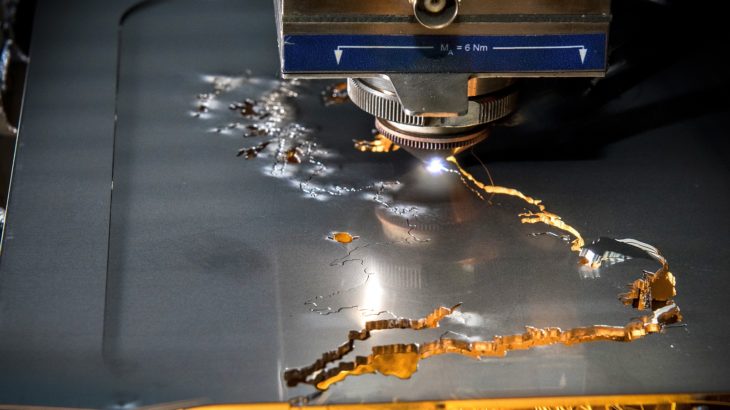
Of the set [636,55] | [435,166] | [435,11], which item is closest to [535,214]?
[435,166]

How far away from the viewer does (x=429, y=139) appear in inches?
46.5

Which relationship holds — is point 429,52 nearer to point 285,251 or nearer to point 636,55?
point 285,251

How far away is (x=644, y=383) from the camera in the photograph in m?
0.94

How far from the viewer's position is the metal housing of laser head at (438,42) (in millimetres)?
1036

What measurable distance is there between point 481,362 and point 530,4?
1.09 ft

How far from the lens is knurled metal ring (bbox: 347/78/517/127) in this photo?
1.13 m

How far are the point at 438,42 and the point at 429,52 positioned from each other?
0.04ft

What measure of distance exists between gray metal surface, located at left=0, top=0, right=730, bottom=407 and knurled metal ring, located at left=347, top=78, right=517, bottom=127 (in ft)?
0.26

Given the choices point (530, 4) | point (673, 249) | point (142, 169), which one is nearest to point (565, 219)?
point (673, 249)

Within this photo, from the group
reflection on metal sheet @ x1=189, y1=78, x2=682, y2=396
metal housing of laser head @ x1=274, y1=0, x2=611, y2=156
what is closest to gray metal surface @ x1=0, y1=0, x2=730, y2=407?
reflection on metal sheet @ x1=189, y1=78, x2=682, y2=396

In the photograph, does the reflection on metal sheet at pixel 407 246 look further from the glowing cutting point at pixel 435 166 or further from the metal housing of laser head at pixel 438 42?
the metal housing of laser head at pixel 438 42

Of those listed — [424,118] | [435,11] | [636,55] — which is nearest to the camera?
[435,11]

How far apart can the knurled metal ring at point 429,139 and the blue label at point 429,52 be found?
0.13m

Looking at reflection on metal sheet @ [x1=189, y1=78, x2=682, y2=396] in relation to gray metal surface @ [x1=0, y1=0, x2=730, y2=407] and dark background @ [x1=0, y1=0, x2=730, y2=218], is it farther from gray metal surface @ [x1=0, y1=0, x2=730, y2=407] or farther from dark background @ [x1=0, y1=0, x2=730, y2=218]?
dark background @ [x1=0, y1=0, x2=730, y2=218]
